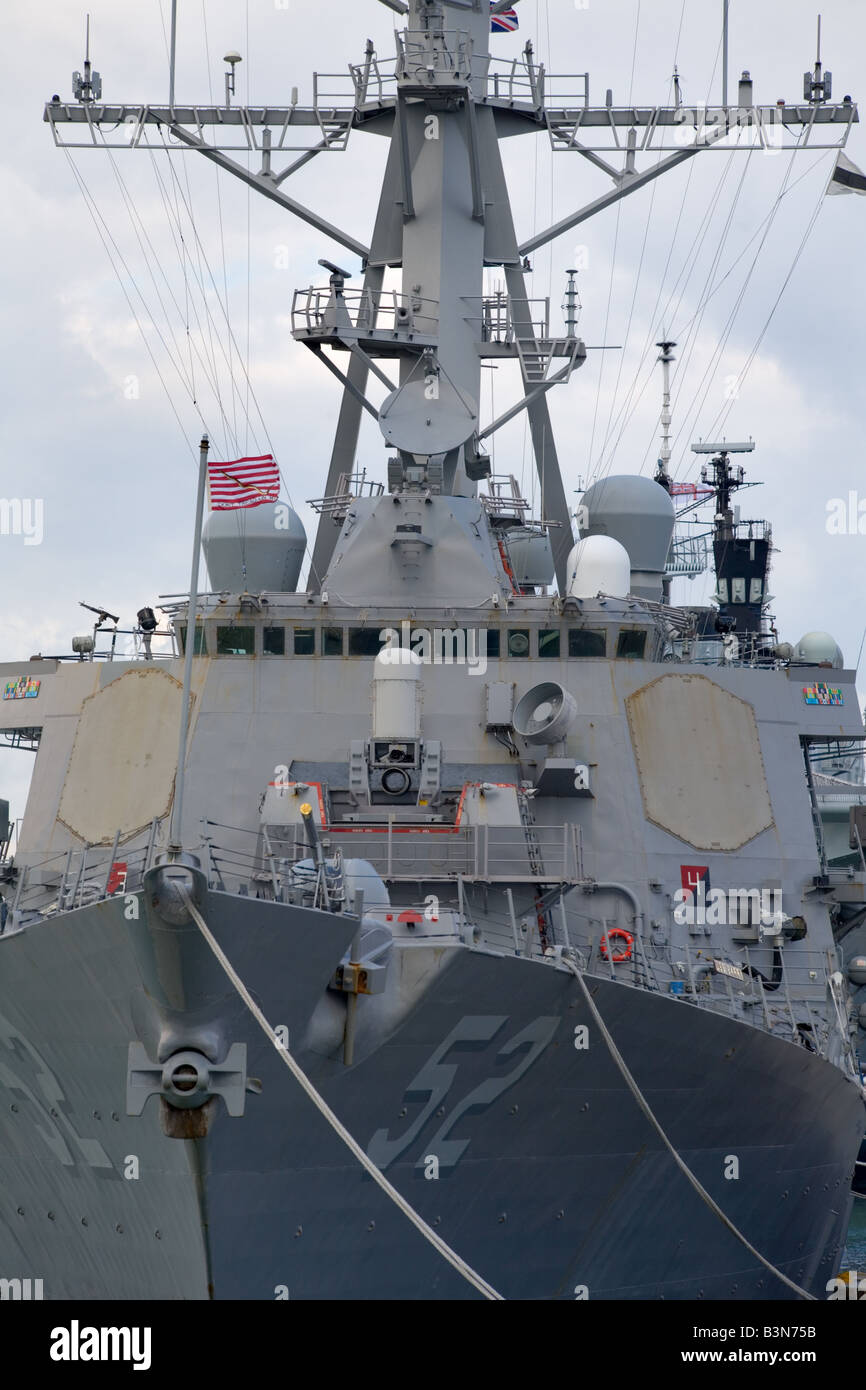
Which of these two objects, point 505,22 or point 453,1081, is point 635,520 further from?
point 453,1081

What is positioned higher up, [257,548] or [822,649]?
[822,649]

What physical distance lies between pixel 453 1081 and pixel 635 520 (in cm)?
A: 982

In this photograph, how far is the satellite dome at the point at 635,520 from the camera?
19859mm

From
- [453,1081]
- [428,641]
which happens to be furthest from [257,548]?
[453,1081]

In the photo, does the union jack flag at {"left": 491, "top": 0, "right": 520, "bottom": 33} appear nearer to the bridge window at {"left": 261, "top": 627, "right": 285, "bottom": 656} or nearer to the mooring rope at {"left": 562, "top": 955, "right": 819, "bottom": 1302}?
the bridge window at {"left": 261, "top": 627, "right": 285, "bottom": 656}

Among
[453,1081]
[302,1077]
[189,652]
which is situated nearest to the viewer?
[302,1077]

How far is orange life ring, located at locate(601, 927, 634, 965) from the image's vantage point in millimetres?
13227

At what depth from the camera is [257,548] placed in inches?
741

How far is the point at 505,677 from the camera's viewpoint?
52.7ft

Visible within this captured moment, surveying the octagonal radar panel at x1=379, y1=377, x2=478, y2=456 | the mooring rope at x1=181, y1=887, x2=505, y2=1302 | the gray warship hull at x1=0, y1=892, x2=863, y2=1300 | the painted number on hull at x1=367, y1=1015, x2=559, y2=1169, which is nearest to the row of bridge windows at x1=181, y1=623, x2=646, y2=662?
the octagonal radar panel at x1=379, y1=377, x2=478, y2=456

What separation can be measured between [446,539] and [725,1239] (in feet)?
21.8

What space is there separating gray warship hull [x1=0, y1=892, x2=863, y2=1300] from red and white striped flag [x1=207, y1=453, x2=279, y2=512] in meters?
5.34

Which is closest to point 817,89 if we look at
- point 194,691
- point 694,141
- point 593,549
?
point 694,141
